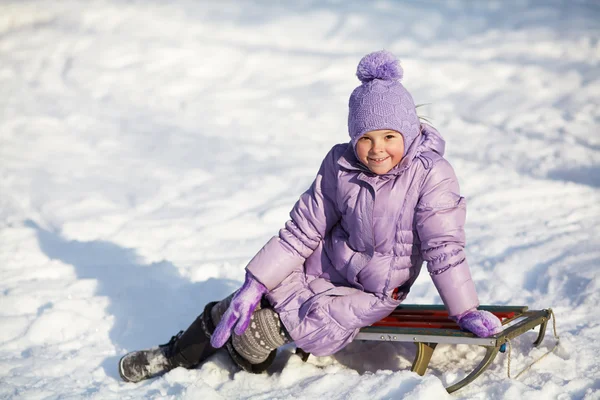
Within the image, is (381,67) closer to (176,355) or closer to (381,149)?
(381,149)

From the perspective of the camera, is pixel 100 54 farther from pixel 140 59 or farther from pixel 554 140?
pixel 554 140

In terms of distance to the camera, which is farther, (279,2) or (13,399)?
(279,2)

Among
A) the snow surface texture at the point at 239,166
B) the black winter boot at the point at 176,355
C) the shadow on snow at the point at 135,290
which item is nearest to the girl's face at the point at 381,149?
the snow surface texture at the point at 239,166

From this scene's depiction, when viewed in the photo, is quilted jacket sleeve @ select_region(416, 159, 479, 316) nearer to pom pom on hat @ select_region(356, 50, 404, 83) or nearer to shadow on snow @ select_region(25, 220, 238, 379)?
pom pom on hat @ select_region(356, 50, 404, 83)

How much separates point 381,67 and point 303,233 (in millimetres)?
705

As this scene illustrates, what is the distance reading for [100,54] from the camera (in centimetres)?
869

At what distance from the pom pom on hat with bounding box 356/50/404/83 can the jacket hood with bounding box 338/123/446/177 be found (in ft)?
0.80

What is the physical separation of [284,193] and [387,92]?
2.74 metres

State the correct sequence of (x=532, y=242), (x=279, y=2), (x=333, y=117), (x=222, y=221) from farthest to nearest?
(x=279, y=2), (x=333, y=117), (x=222, y=221), (x=532, y=242)

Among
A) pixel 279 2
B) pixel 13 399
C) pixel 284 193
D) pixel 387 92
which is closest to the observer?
pixel 387 92

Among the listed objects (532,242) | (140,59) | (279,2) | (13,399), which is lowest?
(13,399)

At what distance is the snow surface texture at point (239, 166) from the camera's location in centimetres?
293

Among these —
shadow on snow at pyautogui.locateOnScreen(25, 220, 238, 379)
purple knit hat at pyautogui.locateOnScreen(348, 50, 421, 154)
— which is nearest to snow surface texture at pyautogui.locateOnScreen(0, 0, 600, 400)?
shadow on snow at pyautogui.locateOnScreen(25, 220, 238, 379)

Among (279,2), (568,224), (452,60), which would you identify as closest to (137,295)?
(568,224)
